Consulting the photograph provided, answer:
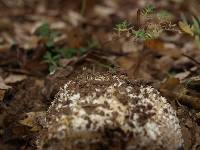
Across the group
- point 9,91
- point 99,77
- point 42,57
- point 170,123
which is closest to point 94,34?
point 42,57

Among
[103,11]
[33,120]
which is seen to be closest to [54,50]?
[33,120]

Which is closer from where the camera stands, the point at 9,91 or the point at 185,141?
the point at 185,141

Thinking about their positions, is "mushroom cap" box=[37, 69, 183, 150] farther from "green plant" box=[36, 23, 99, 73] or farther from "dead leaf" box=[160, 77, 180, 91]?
"green plant" box=[36, 23, 99, 73]

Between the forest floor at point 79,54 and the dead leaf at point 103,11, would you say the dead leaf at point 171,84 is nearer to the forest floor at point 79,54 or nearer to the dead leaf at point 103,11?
the forest floor at point 79,54

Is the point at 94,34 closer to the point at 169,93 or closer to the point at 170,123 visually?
the point at 169,93

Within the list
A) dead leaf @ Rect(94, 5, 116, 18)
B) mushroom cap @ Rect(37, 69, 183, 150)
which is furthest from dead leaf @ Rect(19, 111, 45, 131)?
dead leaf @ Rect(94, 5, 116, 18)
